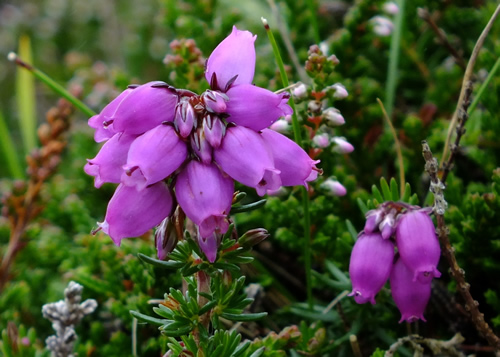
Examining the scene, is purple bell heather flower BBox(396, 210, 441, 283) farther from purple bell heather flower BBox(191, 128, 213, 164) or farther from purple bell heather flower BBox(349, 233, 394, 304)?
purple bell heather flower BBox(191, 128, 213, 164)

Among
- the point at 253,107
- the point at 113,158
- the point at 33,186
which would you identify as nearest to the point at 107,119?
the point at 113,158

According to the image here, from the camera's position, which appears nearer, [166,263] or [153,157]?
[153,157]

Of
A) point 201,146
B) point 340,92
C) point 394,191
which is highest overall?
point 201,146

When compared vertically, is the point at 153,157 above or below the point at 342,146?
above

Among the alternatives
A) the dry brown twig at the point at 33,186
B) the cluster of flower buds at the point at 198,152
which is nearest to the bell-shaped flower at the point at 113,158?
the cluster of flower buds at the point at 198,152

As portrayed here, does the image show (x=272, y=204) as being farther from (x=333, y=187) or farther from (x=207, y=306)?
(x=207, y=306)

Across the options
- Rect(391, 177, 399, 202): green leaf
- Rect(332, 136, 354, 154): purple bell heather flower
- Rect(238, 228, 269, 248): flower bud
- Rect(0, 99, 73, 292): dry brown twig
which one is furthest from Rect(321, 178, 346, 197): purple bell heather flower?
Rect(0, 99, 73, 292): dry brown twig

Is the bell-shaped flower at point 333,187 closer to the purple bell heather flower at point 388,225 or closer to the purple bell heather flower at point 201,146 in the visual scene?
the purple bell heather flower at point 388,225
